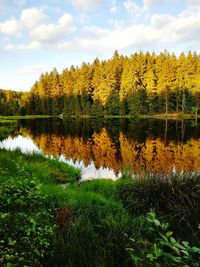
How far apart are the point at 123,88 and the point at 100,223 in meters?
73.4

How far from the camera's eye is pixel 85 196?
960 cm

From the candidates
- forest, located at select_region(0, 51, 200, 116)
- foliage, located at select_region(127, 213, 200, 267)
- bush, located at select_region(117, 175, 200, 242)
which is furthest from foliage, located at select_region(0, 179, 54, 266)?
forest, located at select_region(0, 51, 200, 116)

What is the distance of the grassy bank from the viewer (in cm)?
414

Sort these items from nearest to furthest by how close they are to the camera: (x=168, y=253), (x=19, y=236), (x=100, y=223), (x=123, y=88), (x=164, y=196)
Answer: (x=168, y=253) < (x=19, y=236) < (x=100, y=223) < (x=164, y=196) < (x=123, y=88)

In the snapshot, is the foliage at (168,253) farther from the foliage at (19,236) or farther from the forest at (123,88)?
the forest at (123,88)

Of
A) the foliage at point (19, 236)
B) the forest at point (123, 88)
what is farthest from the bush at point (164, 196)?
the forest at point (123, 88)

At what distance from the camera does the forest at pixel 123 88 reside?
2881 inches

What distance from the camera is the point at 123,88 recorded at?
79312 millimetres

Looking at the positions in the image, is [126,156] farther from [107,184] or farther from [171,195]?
[171,195]

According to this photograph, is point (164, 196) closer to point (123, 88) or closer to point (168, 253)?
point (168, 253)

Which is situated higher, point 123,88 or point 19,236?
point 123,88

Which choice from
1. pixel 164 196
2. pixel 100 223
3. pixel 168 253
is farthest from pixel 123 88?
pixel 168 253

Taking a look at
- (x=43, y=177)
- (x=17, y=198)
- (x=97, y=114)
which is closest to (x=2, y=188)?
(x=17, y=198)

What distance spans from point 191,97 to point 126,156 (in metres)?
54.7
